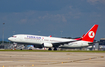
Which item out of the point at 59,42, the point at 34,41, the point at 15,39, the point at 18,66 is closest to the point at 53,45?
the point at 59,42

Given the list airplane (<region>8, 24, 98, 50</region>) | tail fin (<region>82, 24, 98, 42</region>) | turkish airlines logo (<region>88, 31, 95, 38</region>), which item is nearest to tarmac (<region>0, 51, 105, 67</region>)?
airplane (<region>8, 24, 98, 50</region>)

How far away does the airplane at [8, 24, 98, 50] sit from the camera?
78.9 metres

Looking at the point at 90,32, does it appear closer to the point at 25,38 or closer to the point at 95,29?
the point at 95,29

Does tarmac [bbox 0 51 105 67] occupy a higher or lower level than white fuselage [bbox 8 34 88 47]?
lower

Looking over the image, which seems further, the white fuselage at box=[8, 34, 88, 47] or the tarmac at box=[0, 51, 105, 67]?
the white fuselage at box=[8, 34, 88, 47]

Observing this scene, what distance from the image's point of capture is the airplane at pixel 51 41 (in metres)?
78.9

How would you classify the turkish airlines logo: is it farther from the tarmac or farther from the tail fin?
the tarmac

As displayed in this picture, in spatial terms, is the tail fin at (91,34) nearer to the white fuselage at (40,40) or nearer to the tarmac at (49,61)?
the white fuselage at (40,40)

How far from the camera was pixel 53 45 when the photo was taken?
A: 84125 millimetres

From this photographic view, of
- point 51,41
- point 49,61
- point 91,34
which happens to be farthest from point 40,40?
point 49,61

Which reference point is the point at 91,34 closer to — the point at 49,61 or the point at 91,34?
the point at 91,34

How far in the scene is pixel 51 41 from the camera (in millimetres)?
84438

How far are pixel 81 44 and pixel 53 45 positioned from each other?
13.4 meters

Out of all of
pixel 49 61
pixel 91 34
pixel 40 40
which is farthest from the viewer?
pixel 91 34
